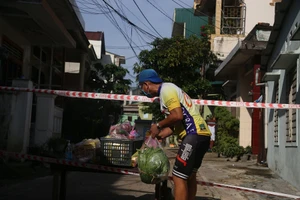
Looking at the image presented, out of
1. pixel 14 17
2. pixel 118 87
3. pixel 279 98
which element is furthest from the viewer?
pixel 118 87

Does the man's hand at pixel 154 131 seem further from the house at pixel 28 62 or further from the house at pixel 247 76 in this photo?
the house at pixel 247 76

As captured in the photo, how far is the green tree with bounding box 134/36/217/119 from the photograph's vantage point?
1816 centimetres

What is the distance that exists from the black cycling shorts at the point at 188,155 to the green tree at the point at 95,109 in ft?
49.8

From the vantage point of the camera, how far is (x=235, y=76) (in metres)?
18.6

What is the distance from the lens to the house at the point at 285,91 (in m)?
7.70

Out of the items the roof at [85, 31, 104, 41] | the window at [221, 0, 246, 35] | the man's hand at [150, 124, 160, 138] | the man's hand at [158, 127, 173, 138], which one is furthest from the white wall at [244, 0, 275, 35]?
the roof at [85, 31, 104, 41]

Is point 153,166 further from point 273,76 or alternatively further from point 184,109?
point 273,76

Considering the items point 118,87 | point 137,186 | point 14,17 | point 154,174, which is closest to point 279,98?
point 137,186

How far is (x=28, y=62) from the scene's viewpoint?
14078 millimetres

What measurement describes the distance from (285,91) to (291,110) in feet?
2.89

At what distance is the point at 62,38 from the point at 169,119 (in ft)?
35.5

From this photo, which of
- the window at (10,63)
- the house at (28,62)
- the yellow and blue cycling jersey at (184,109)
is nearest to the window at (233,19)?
the house at (28,62)

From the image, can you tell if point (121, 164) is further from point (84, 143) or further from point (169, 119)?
point (169, 119)

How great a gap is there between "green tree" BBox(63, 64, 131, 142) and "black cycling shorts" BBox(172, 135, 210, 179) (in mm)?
15180
